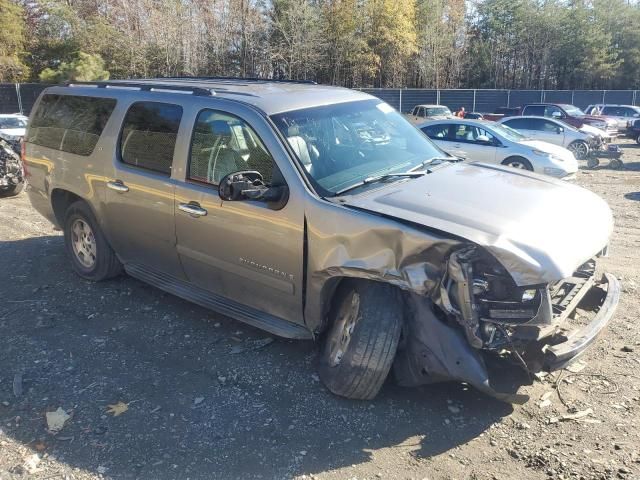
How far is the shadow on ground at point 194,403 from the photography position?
328 centimetres

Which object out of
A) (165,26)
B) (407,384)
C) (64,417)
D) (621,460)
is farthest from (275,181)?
(165,26)

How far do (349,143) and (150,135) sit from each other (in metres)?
1.72

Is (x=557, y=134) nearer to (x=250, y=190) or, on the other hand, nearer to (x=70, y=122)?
(x=70, y=122)

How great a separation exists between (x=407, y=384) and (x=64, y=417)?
2187 mm

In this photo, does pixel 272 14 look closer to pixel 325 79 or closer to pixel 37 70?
pixel 325 79

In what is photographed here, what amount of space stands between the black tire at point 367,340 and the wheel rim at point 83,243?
3194 millimetres

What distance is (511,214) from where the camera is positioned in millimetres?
3398

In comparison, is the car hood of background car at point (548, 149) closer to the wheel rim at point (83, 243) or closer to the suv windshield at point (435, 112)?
the wheel rim at point (83, 243)

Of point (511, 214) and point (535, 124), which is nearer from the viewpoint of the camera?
point (511, 214)

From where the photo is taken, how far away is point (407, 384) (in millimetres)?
3602

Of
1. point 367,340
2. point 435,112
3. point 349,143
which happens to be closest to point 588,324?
point 367,340

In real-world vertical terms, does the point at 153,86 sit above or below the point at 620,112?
below

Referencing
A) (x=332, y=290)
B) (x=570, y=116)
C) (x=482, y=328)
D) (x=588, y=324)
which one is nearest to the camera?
(x=482, y=328)

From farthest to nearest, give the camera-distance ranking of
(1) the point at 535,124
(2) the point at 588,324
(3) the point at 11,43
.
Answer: (3) the point at 11,43 → (1) the point at 535,124 → (2) the point at 588,324
